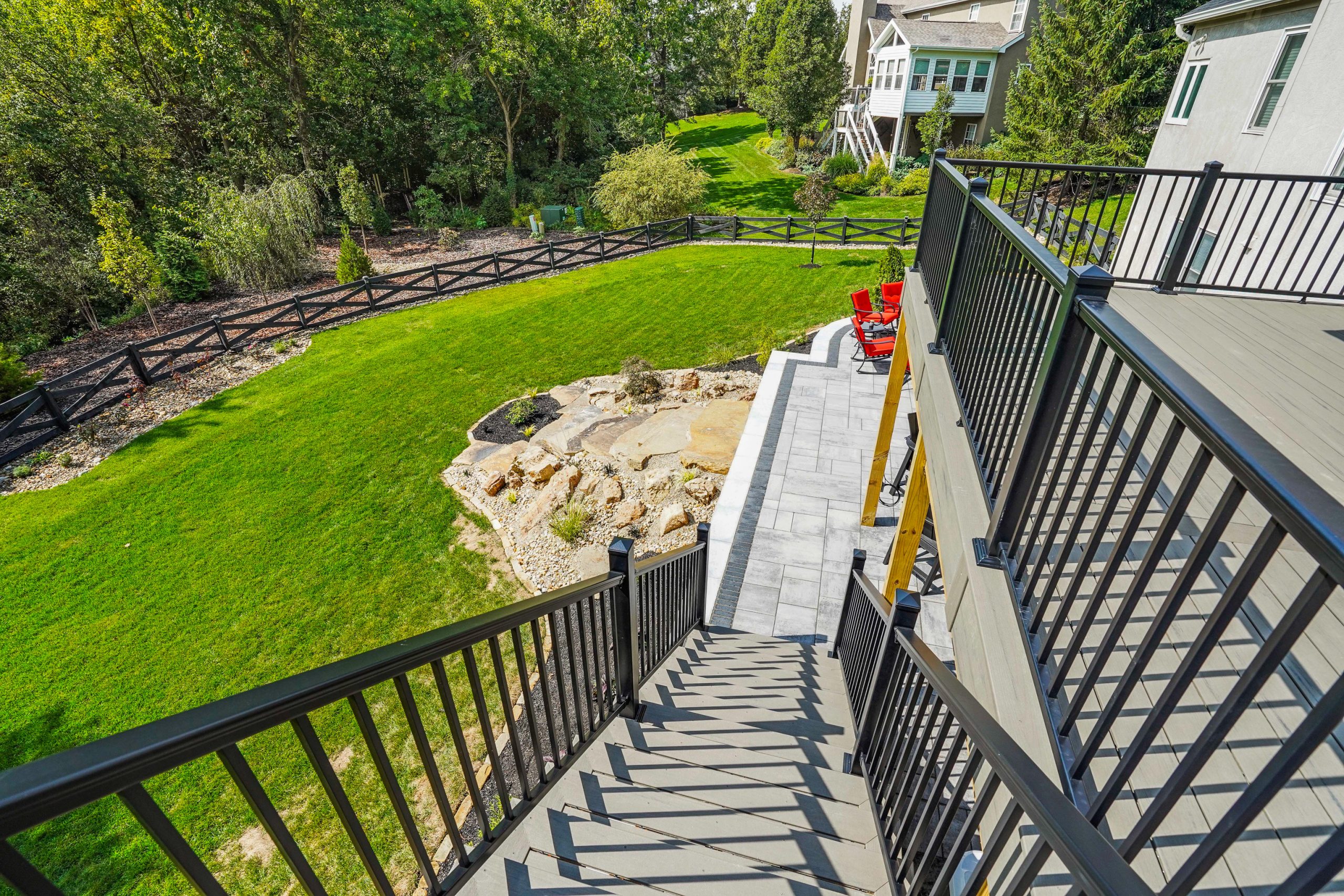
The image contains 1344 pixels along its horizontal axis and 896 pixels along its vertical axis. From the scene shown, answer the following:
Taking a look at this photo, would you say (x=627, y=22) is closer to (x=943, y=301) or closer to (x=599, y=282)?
(x=599, y=282)

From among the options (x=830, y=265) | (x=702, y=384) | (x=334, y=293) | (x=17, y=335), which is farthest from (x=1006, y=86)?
(x=17, y=335)

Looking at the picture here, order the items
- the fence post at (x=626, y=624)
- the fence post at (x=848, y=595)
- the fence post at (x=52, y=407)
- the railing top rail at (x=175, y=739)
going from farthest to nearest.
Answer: the fence post at (x=52, y=407), the fence post at (x=848, y=595), the fence post at (x=626, y=624), the railing top rail at (x=175, y=739)

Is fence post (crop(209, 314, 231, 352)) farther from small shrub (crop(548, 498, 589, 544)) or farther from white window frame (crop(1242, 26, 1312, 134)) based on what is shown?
white window frame (crop(1242, 26, 1312, 134))

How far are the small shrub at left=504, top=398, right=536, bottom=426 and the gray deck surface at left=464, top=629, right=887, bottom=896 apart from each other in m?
6.56

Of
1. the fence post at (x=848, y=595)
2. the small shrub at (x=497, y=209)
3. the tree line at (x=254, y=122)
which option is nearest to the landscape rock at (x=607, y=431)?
the fence post at (x=848, y=595)

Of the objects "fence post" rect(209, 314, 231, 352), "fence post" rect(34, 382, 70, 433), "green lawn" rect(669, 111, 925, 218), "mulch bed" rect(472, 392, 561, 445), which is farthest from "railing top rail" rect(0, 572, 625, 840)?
"green lawn" rect(669, 111, 925, 218)

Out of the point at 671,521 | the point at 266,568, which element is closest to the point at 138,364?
the point at 266,568

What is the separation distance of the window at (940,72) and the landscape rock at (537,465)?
26466 millimetres

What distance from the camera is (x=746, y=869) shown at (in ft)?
8.00

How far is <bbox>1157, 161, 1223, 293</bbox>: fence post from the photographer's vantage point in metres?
4.30

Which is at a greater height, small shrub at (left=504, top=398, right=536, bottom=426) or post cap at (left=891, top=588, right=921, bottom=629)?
post cap at (left=891, top=588, right=921, bottom=629)

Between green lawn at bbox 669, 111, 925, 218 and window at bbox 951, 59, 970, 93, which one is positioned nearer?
green lawn at bbox 669, 111, 925, 218

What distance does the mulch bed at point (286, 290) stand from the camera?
12.1 meters

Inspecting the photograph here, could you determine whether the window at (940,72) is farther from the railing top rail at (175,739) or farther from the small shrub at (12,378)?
the railing top rail at (175,739)
